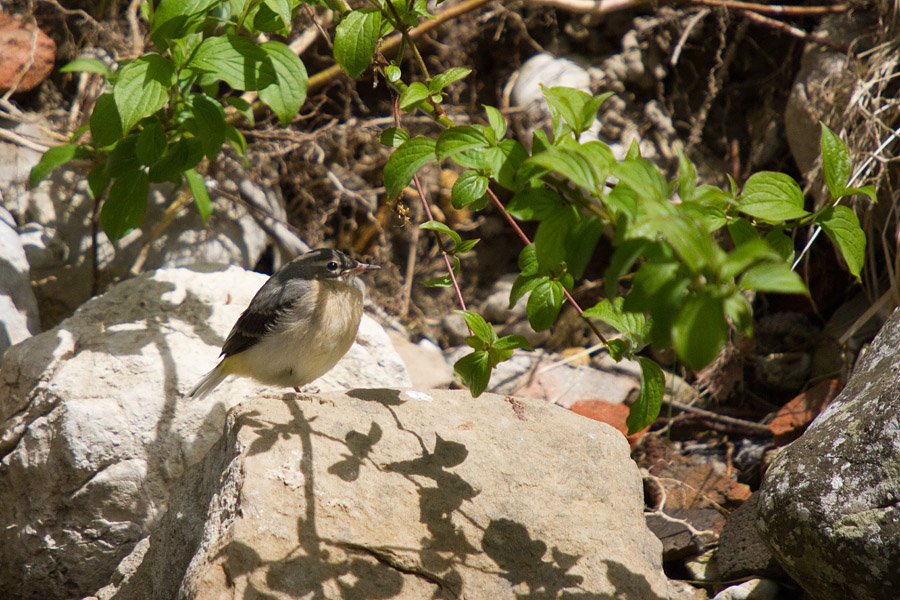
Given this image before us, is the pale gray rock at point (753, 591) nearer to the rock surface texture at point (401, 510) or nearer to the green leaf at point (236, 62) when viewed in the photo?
the rock surface texture at point (401, 510)

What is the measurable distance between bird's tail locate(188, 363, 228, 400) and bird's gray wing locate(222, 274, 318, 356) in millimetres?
117

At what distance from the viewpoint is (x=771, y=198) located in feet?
8.17

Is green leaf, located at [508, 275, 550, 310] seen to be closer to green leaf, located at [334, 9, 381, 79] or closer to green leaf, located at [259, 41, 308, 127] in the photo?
green leaf, located at [334, 9, 381, 79]

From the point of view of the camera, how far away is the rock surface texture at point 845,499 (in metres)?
3.04

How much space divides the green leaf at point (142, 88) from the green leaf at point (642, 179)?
2.58m

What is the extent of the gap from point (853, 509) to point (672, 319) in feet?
6.01

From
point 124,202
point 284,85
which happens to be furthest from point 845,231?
point 124,202

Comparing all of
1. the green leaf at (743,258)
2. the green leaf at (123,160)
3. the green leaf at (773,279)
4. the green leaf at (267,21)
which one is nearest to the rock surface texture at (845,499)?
the green leaf at (773,279)

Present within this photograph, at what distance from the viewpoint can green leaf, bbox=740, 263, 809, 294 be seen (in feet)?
5.91

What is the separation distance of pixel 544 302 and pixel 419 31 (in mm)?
4199

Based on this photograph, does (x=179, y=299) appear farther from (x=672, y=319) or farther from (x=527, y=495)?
(x=672, y=319)

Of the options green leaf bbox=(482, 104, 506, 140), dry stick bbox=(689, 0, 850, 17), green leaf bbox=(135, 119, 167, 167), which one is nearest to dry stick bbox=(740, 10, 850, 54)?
dry stick bbox=(689, 0, 850, 17)

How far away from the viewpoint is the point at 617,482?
3.90 meters

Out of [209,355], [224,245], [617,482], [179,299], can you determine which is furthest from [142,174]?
[617,482]
